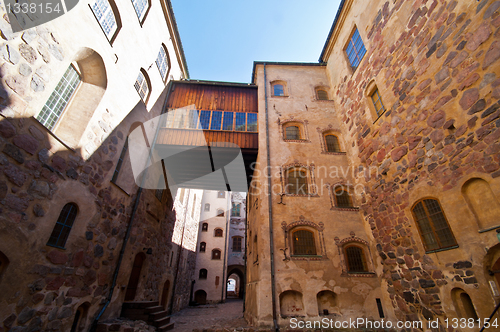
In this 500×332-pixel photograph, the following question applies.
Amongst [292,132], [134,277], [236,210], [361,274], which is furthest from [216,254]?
[361,274]

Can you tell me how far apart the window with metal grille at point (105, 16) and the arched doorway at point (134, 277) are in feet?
27.9

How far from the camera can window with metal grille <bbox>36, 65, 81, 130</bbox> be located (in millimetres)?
5688

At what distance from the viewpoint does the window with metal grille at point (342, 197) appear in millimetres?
9820

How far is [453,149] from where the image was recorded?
5766mm

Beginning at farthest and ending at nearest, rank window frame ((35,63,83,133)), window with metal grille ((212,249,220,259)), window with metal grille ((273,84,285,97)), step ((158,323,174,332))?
window with metal grille ((212,249,220,259))
window with metal grille ((273,84,285,97))
step ((158,323,174,332))
window frame ((35,63,83,133))

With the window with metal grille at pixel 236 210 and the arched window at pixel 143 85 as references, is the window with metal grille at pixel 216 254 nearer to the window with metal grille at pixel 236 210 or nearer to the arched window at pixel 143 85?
the window with metal grille at pixel 236 210

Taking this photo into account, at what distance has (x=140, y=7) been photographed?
9.59 metres

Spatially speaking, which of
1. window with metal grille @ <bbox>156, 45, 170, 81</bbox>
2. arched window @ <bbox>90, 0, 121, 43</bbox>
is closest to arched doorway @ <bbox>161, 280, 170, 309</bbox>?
window with metal grille @ <bbox>156, 45, 170, 81</bbox>

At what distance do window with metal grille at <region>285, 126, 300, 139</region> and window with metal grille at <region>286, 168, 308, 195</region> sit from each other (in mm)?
1947

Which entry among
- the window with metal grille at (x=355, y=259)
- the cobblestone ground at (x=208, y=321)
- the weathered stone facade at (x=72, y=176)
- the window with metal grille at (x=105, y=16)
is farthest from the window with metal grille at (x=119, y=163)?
the window with metal grille at (x=355, y=259)

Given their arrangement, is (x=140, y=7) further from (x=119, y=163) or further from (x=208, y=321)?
(x=208, y=321)

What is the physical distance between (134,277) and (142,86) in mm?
8108

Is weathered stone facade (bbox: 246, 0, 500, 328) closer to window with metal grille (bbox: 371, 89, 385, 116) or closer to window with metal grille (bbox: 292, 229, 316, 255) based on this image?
window with metal grille (bbox: 371, 89, 385, 116)

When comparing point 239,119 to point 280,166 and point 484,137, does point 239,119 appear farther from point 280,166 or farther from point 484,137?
point 484,137
